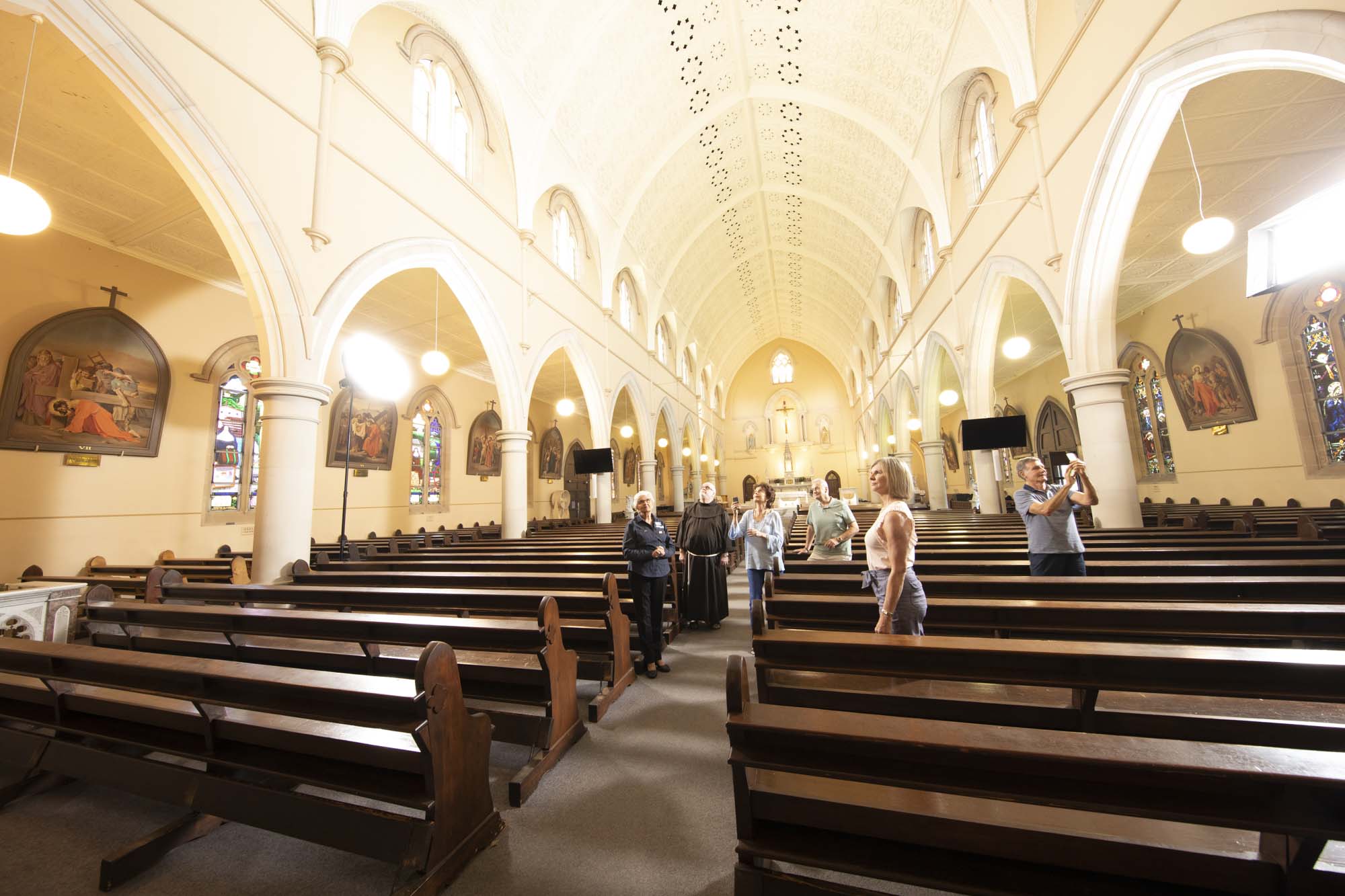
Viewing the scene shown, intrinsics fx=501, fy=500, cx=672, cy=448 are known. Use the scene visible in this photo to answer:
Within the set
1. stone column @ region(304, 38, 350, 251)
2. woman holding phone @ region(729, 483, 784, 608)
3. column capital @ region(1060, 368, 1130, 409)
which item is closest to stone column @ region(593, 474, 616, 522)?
stone column @ region(304, 38, 350, 251)

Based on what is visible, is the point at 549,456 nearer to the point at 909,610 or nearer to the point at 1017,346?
the point at 1017,346

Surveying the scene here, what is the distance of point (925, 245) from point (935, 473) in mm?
6091

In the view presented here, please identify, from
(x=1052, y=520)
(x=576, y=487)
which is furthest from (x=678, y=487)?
(x=1052, y=520)

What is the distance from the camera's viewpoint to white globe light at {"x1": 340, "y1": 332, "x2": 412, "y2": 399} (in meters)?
9.86

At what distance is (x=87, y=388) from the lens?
21.9 ft

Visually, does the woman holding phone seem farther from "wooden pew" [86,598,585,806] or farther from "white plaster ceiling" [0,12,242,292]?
"white plaster ceiling" [0,12,242,292]

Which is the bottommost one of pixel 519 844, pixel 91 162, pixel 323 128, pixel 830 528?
pixel 519 844

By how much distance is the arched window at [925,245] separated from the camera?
12.4 metres

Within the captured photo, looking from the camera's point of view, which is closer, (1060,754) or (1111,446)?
Answer: (1060,754)

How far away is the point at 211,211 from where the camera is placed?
459 cm

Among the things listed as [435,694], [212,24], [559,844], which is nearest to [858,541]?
[559,844]

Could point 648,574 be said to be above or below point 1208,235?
below

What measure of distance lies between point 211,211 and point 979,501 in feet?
43.8

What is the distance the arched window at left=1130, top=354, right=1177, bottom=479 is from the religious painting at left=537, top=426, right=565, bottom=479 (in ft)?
53.3
